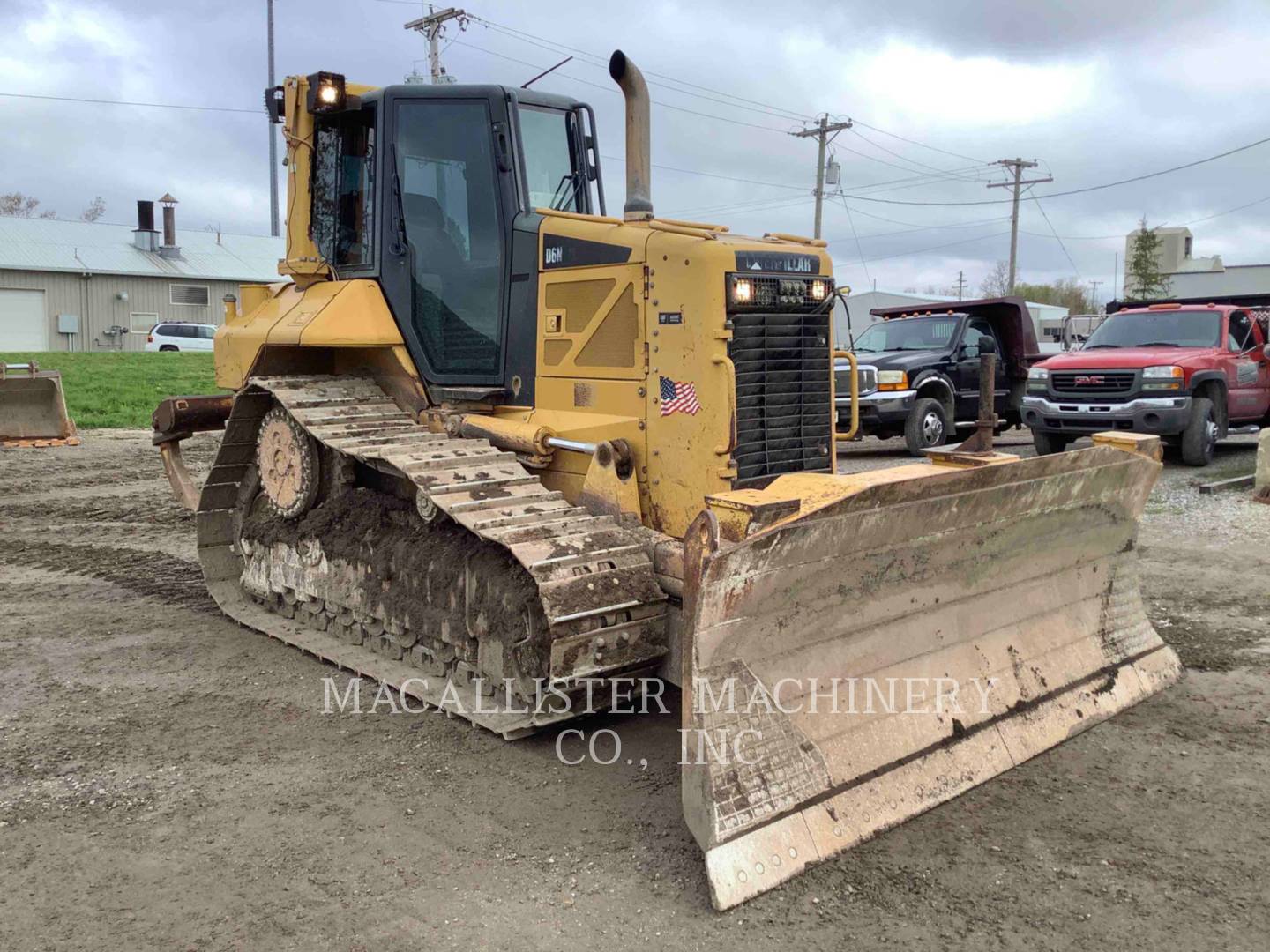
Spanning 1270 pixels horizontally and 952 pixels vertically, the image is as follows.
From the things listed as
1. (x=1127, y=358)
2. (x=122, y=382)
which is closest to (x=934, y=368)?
(x=1127, y=358)

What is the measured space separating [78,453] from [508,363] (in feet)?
30.8

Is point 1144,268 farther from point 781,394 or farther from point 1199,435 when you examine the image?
point 781,394

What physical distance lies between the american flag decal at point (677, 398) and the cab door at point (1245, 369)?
10197mm

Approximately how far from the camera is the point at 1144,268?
4847 centimetres

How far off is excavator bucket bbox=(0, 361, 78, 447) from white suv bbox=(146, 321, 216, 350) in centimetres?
1937

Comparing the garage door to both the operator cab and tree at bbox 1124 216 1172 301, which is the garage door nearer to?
the operator cab

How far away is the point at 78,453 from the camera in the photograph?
13.1m

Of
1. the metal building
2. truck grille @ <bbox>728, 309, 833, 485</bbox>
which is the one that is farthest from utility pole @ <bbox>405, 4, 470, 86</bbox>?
truck grille @ <bbox>728, 309, 833, 485</bbox>

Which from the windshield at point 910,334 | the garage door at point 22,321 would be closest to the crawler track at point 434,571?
the windshield at point 910,334

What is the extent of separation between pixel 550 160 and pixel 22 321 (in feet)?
115

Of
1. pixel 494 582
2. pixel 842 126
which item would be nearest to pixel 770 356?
pixel 494 582

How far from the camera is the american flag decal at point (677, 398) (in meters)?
4.93

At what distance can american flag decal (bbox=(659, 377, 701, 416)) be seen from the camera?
493 cm

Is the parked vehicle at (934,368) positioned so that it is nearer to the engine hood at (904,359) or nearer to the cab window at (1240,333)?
the engine hood at (904,359)
